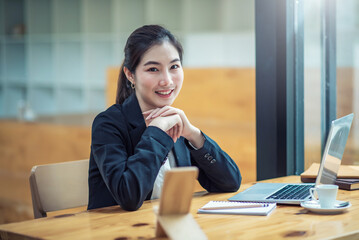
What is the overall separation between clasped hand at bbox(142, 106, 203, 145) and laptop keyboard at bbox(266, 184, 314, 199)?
0.32m

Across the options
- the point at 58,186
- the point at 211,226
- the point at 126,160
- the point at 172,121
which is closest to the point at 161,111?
the point at 172,121

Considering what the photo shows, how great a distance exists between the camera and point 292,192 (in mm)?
1583

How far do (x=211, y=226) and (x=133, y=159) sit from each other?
1.14 feet

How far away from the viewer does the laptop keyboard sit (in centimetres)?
151

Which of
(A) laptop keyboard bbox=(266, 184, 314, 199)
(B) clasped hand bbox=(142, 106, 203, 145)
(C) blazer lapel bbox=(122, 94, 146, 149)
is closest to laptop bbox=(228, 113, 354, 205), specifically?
(A) laptop keyboard bbox=(266, 184, 314, 199)

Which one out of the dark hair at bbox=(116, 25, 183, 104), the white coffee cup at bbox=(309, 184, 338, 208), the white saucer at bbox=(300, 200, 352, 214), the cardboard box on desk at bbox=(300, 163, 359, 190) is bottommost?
the cardboard box on desk at bbox=(300, 163, 359, 190)

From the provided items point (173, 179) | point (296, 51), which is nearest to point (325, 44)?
point (296, 51)

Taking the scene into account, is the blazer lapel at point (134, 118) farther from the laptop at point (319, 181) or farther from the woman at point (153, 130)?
the laptop at point (319, 181)

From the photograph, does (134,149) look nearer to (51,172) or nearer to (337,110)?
(51,172)

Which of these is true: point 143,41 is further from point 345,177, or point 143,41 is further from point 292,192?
point 345,177

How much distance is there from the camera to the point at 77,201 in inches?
68.4

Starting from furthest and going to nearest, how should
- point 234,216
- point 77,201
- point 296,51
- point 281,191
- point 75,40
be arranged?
point 75,40 → point 296,51 → point 77,201 → point 281,191 → point 234,216

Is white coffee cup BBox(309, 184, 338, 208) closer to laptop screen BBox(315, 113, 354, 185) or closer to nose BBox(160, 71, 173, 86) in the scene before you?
laptop screen BBox(315, 113, 354, 185)

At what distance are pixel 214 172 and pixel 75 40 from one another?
5.75 meters
